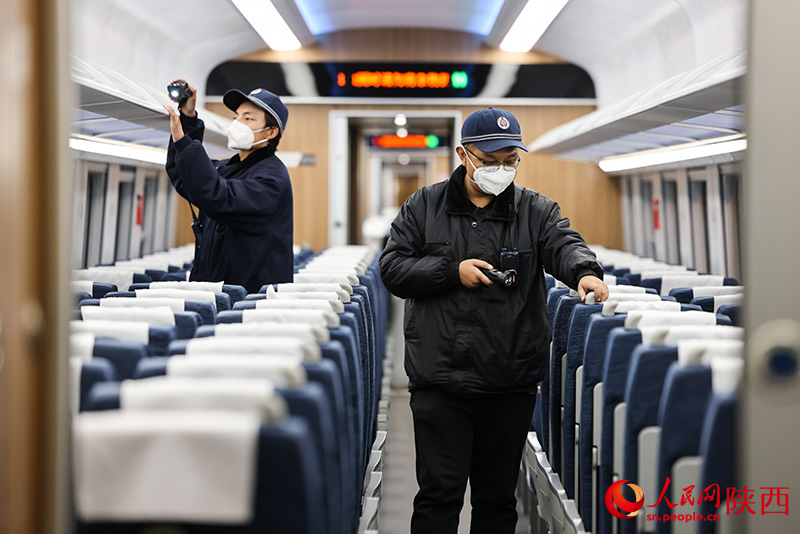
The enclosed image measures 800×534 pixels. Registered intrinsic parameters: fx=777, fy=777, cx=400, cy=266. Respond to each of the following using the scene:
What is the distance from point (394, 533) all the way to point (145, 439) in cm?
296

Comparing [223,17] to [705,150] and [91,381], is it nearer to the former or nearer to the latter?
[705,150]

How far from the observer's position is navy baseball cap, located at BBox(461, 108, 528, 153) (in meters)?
2.76

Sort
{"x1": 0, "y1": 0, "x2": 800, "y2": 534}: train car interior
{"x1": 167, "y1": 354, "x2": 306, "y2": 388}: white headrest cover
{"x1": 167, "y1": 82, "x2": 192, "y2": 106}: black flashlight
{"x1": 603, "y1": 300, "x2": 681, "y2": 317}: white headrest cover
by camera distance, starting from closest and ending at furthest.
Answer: {"x1": 0, "y1": 0, "x2": 800, "y2": 534}: train car interior → {"x1": 167, "y1": 354, "x2": 306, "y2": 388}: white headrest cover → {"x1": 603, "y1": 300, "x2": 681, "y2": 317}: white headrest cover → {"x1": 167, "y1": 82, "x2": 192, "y2": 106}: black flashlight

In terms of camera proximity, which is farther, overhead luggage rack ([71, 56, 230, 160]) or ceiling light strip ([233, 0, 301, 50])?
ceiling light strip ([233, 0, 301, 50])

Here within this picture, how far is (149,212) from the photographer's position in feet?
29.8

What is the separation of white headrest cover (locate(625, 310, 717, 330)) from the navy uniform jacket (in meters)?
1.98

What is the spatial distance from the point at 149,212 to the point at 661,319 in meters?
7.64

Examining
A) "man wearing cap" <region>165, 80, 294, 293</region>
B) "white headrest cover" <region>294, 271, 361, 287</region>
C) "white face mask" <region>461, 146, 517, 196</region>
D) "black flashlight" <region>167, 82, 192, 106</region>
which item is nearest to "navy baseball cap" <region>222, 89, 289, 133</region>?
"man wearing cap" <region>165, 80, 294, 293</region>

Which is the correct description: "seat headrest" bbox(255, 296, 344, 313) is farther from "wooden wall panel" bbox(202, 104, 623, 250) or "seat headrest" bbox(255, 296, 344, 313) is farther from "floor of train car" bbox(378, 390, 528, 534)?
"wooden wall panel" bbox(202, 104, 623, 250)

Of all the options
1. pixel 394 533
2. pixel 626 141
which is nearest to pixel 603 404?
pixel 394 533

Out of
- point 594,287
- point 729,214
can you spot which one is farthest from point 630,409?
point 729,214

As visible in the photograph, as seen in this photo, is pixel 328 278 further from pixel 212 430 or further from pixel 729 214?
pixel 729 214

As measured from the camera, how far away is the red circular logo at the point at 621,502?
7.18 ft

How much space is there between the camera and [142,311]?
247 centimetres
